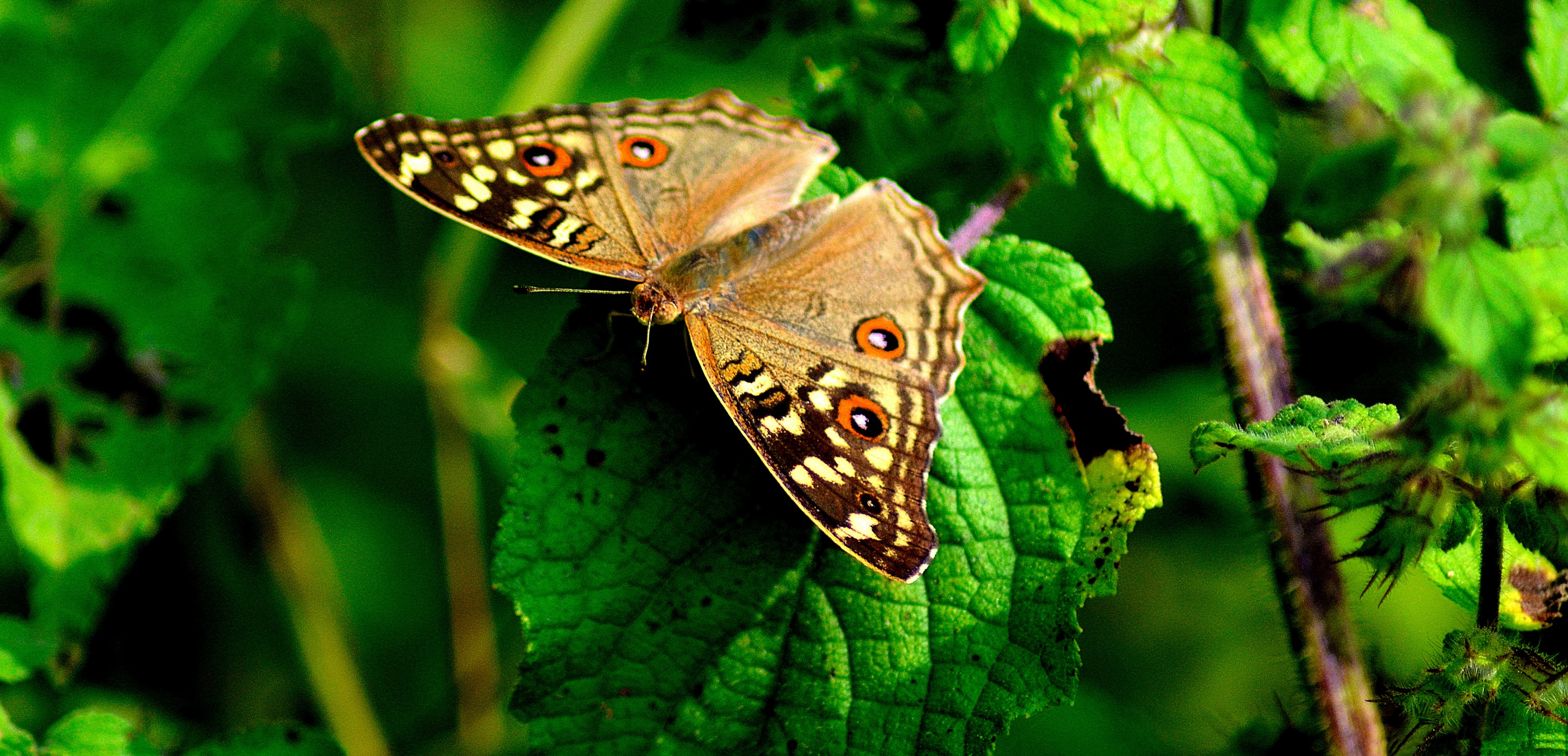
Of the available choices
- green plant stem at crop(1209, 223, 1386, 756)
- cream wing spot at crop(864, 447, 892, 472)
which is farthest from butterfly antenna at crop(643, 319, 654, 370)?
green plant stem at crop(1209, 223, 1386, 756)

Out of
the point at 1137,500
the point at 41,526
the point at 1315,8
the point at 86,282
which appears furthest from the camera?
the point at 86,282

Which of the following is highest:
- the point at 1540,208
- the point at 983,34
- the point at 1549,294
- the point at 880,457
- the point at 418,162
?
the point at 1540,208

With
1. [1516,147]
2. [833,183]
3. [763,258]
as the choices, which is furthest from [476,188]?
[1516,147]

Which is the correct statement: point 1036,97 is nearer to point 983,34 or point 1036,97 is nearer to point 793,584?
point 983,34

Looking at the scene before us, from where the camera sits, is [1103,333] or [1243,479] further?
[1243,479]

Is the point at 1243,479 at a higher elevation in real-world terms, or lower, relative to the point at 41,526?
higher

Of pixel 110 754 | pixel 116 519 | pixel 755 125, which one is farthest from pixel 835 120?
pixel 116 519

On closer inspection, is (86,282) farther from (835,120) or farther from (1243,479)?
(1243,479)

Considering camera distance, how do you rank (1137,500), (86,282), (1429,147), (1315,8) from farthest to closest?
1. (86,282)
2. (1315,8)
3. (1137,500)
4. (1429,147)
